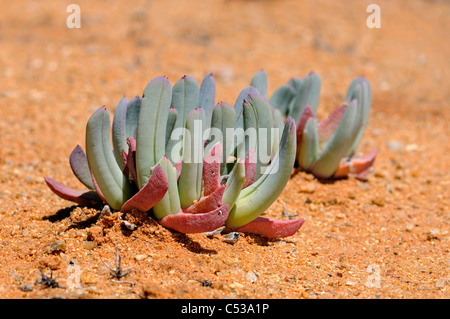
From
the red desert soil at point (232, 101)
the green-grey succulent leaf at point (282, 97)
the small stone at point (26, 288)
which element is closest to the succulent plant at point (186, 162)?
the red desert soil at point (232, 101)

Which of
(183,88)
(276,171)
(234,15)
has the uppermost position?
(234,15)

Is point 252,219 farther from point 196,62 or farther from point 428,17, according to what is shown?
point 428,17

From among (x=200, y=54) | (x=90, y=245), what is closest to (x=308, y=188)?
(x=90, y=245)

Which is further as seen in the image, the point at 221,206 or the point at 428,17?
the point at 428,17

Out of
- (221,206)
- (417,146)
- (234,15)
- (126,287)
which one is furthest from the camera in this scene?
(234,15)

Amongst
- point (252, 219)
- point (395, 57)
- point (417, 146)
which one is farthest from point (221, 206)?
point (395, 57)

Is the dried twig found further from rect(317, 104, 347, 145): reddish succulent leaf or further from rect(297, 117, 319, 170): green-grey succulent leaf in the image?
rect(317, 104, 347, 145): reddish succulent leaf
